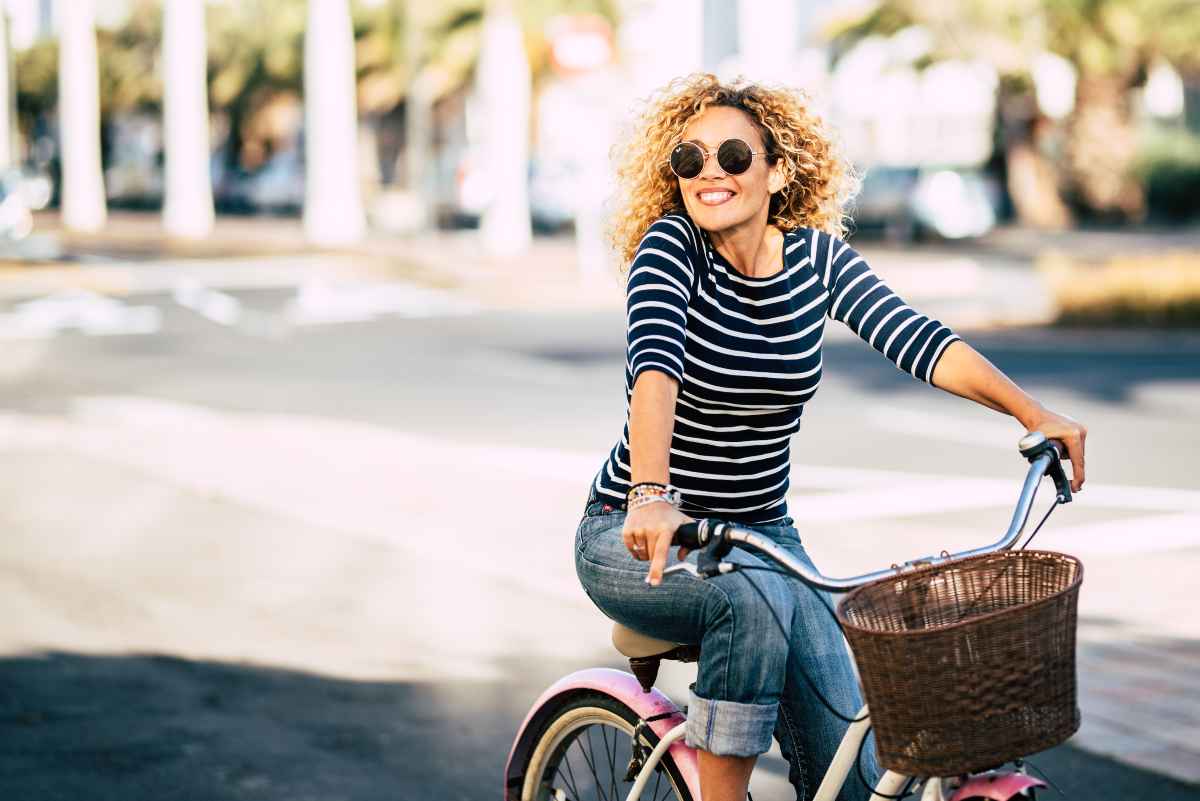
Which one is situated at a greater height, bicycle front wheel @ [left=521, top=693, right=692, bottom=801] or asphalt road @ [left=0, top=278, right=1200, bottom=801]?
bicycle front wheel @ [left=521, top=693, right=692, bottom=801]

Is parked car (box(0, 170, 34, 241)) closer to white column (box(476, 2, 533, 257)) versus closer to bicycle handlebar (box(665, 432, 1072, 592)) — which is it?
white column (box(476, 2, 533, 257))

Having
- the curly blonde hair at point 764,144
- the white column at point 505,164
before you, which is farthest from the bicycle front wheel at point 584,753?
the white column at point 505,164

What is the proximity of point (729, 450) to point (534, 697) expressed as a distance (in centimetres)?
282

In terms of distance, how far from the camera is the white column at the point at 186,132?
45.4m

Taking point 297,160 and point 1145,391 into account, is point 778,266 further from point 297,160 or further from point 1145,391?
point 297,160

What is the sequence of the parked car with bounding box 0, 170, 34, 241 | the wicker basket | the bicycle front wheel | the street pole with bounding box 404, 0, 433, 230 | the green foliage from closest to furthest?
the wicker basket → the bicycle front wheel → the parked car with bounding box 0, 170, 34, 241 → the street pole with bounding box 404, 0, 433, 230 → the green foliage

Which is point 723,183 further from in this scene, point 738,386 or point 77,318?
point 77,318

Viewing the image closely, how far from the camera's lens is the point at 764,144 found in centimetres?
341

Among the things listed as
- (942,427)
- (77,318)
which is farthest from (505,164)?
(942,427)

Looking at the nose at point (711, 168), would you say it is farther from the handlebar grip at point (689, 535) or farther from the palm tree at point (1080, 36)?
the palm tree at point (1080, 36)

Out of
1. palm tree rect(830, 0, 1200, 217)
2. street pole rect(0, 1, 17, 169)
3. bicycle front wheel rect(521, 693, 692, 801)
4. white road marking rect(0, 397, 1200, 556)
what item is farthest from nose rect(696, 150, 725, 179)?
street pole rect(0, 1, 17, 169)

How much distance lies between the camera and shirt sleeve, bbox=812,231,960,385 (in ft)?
11.1

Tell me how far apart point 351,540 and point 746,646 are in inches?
225

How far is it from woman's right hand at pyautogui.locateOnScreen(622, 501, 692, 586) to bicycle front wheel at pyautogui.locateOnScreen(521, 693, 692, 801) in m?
0.70
